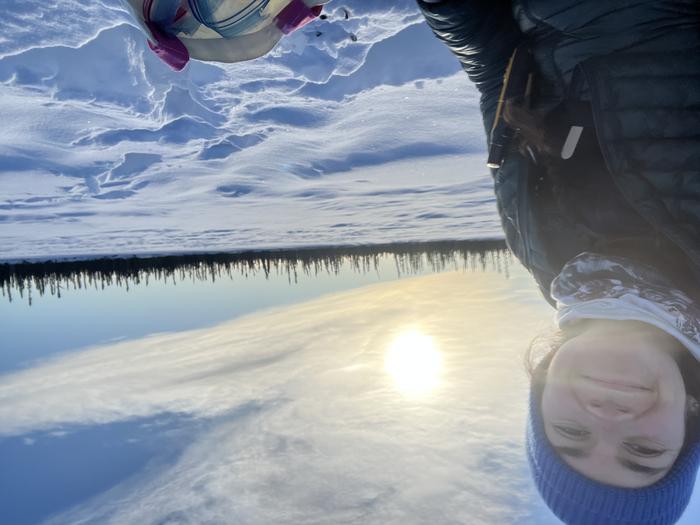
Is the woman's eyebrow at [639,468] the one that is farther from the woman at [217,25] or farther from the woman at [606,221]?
the woman at [217,25]

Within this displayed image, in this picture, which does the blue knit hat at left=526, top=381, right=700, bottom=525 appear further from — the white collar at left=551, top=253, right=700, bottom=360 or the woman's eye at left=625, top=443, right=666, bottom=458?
the white collar at left=551, top=253, right=700, bottom=360

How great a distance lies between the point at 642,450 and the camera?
1247mm

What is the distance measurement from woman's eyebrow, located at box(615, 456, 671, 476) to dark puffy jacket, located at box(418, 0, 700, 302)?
583 millimetres

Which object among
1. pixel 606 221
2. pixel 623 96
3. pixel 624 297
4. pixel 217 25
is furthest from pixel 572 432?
pixel 217 25

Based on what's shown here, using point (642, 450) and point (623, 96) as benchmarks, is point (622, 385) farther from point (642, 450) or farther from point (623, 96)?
point (623, 96)

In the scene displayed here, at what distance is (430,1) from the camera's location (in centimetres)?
154

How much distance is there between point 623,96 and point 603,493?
3.95 ft

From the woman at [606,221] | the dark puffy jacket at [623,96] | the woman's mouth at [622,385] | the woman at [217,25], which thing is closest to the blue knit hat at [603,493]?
the woman at [606,221]

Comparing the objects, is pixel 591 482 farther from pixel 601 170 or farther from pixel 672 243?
pixel 601 170

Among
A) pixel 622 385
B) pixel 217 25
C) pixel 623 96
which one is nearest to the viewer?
pixel 622 385

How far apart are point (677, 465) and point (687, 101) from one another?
3.57 ft

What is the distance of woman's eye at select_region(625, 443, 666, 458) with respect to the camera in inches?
48.8

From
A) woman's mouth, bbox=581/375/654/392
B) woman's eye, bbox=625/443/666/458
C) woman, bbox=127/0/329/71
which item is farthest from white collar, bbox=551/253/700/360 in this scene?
woman, bbox=127/0/329/71

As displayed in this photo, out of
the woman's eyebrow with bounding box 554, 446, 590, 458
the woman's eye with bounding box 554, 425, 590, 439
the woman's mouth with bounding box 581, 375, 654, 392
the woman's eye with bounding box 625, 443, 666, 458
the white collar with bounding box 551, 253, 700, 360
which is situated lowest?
the woman's eyebrow with bounding box 554, 446, 590, 458
